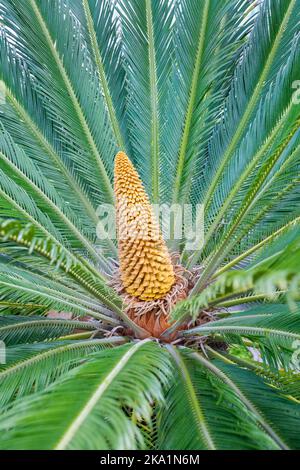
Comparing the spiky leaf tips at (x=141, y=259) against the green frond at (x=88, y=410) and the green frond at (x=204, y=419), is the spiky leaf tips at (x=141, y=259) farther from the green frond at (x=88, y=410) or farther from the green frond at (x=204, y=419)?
the green frond at (x=88, y=410)

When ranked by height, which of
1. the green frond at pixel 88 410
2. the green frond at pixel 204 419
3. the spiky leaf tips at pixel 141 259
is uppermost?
the spiky leaf tips at pixel 141 259

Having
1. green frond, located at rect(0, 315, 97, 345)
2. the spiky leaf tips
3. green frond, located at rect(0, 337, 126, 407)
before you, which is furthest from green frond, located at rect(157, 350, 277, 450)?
green frond, located at rect(0, 315, 97, 345)

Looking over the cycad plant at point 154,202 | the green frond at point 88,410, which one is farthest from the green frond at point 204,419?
the green frond at point 88,410

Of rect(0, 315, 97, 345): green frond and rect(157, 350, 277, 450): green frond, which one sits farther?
rect(0, 315, 97, 345): green frond

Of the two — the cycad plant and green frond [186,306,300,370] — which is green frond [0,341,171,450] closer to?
the cycad plant

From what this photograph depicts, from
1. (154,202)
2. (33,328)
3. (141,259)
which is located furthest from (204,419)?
(154,202)

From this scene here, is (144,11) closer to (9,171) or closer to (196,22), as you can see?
(196,22)

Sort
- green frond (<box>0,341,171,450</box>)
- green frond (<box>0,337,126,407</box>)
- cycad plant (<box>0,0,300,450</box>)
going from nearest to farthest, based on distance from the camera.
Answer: green frond (<box>0,341,171,450</box>) < cycad plant (<box>0,0,300,450</box>) < green frond (<box>0,337,126,407</box>)

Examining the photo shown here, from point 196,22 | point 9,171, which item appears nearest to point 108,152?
point 9,171
